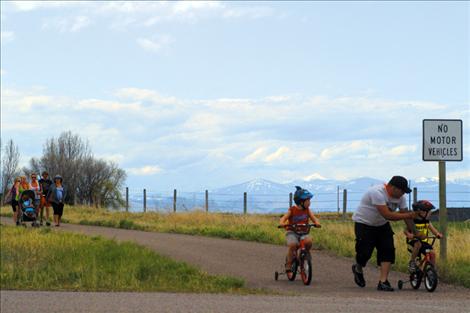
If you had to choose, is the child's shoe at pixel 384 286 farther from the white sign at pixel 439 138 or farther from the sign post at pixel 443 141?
the white sign at pixel 439 138

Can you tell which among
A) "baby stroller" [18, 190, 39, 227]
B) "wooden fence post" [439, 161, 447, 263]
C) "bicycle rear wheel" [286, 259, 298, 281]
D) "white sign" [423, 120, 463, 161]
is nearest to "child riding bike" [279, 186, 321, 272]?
"bicycle rear wheel" [286, 259, 298, 281]

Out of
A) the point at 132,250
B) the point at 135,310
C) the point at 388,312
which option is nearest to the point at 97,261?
the point at 132,250

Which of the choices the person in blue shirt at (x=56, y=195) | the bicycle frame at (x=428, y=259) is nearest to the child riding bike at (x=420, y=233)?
the bicycle frame at (x=428, y=259)

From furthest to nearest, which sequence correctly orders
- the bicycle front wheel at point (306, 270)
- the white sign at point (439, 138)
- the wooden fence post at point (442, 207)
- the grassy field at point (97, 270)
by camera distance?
the wooden fence post at point (442, 207) < the white sign at point (439, 138) < the bicycle front wheel at point (306, 270) < the grassy field at point (97, 270)

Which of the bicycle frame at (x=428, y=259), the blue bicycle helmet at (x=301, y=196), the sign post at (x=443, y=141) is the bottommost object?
the bicycle frame at (x=428, y=259)

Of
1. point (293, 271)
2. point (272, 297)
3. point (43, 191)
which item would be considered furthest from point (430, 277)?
point (43, 191)

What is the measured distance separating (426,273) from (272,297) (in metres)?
2.53

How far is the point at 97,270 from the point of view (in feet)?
41.2

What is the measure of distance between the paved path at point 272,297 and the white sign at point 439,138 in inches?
87.8

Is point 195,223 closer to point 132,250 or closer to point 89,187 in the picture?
point 132,250

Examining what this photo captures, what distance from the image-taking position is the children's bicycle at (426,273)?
1147 centimetres

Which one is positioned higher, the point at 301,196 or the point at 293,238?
the point at 301,196

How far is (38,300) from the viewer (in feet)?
32.0

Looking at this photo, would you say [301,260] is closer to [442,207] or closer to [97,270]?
[97,270]
